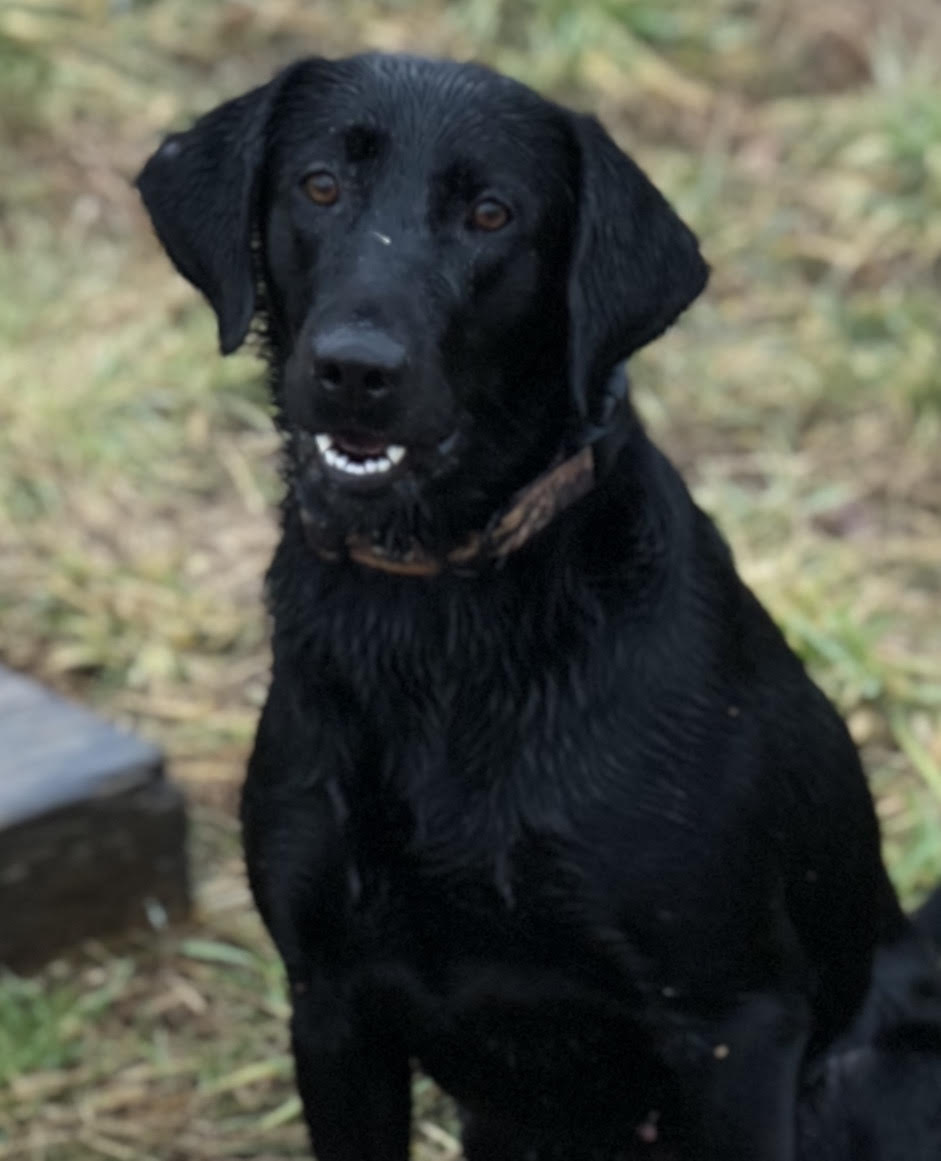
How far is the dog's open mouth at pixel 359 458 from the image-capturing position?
2.56 metres

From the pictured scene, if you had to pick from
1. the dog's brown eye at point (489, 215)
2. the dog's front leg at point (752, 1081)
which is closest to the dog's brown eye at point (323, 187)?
the dog's brown eye at point (489, 215)

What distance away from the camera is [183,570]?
4.94 m

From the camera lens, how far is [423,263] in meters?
2.54

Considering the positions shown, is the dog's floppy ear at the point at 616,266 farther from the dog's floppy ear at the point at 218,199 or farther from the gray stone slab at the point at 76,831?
the gray stone slab at the point at 76,831

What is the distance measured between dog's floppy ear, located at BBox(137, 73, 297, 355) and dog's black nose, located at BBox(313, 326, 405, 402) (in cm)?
25

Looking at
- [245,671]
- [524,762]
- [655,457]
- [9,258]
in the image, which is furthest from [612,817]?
[9,258]

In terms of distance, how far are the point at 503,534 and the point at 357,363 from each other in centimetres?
33

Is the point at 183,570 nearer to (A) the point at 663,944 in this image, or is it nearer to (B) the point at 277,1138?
(B) the point at 277,1138

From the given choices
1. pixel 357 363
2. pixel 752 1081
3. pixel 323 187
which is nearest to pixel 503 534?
pixel 357 363

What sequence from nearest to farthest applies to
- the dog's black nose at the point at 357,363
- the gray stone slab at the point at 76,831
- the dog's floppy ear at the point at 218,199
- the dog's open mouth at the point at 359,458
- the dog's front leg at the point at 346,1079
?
the dog's black nose at the point at 357,363
the dog's open mouth at the point at 359,458
the dog's floppy ear at the point at 218,199
the dog's front leg at the point at 346,1079
the gray stone slab at the point at 76,831

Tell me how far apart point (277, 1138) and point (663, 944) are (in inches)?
44.5

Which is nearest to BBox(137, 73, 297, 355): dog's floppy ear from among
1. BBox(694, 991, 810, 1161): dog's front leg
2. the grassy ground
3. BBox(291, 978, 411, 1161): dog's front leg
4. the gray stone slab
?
the grassy ground

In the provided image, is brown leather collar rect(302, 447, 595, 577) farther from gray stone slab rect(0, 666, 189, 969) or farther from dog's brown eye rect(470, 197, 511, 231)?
gray stone slab rect(0, 666, 189, 969)

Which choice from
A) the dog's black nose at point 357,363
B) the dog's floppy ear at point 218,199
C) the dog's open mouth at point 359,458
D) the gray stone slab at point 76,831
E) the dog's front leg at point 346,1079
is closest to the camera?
the dog's black nose at point 357,363
